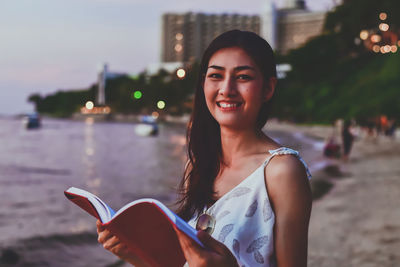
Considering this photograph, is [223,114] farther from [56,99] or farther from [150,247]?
[56,99]

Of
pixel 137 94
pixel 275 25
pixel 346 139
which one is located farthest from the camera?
pixel 275 25

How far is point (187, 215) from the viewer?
7.16ft

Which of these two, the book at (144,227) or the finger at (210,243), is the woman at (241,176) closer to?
the finger at (210,243)

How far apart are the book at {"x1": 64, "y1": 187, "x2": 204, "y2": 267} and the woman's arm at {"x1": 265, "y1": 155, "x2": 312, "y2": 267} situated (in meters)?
0.34

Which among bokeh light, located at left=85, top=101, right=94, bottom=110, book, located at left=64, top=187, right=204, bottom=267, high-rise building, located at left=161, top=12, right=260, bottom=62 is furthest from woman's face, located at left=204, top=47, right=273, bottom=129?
high-rise building, located at left=161, top=12, right=260, bottom=62

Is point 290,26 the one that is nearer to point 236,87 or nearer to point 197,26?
point 197,26

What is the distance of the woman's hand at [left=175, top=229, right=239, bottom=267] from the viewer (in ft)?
5.09

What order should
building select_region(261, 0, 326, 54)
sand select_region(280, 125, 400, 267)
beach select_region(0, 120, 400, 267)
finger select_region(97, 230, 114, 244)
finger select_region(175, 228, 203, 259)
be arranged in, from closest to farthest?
1. finger select_region(175, 228, 203, 259)
2. finger select_region(97, 230, 114, 244)
3. sand select_region(280, 125, 400, 267)
4. beach select_region(0, 120, 400, 267)
5. building select_region(261, 0, 326, 54)

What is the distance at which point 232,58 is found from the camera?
190 centimetres

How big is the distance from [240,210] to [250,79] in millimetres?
524

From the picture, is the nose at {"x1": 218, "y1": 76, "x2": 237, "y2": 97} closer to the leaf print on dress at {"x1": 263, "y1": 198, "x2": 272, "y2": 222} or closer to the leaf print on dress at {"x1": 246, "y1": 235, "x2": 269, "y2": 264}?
the leaf print on dress at {"x1": 263, "y1": 198, "x2": 272, "y2": 222}

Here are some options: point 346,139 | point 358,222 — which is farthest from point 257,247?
point 346,139

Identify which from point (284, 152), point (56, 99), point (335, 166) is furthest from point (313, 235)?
point (56, 99)

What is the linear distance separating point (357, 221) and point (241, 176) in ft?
26.1
